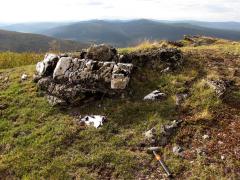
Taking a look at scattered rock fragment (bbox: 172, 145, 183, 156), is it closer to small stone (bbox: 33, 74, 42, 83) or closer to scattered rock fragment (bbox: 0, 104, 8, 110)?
scattered rock fragment (bbox: 0, 104, 8, 110)

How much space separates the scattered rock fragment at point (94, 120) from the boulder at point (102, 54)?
12.6 ft

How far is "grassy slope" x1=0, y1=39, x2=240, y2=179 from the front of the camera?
505 inches

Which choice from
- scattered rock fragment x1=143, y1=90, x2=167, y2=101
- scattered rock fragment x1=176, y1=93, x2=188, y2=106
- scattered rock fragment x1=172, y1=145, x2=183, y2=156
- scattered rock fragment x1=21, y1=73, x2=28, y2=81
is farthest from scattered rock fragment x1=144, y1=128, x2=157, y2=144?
scattered rock fragment x1=21, y1=73, x2=28, y2=81

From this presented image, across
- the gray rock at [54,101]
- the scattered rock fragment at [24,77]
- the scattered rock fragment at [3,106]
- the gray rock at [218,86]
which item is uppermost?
the gray rock at [218,86]

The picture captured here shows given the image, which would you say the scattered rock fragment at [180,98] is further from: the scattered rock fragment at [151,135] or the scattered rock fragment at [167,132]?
the scattered rock fragment at [151,135]

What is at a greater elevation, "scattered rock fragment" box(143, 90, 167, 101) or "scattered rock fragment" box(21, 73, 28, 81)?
"scattered rock fragment" box(143, 90, 167, 101)

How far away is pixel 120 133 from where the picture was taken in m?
14.8

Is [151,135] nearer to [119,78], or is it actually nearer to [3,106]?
[119,78]

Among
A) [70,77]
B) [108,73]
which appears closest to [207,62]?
[108,73]

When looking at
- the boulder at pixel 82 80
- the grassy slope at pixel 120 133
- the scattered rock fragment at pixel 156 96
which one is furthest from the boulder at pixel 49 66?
the scattered rock fragment at pixel 156 96

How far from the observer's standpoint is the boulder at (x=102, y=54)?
737 inches

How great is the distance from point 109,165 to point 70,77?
6.06 metres

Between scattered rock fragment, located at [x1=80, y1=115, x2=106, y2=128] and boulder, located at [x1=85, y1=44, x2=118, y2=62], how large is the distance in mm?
3835

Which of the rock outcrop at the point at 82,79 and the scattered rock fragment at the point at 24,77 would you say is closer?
the rock outcrop at the point at 82,79
